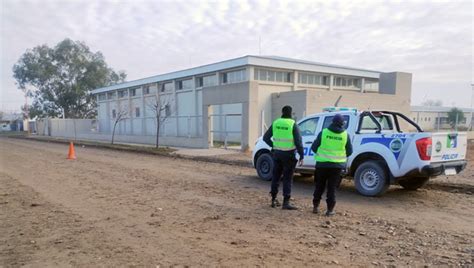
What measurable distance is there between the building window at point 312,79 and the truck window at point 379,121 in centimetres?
2185

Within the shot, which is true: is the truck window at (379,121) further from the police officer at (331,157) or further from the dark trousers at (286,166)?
the dark trousers at (286,166)

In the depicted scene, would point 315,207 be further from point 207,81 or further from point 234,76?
point 207,81

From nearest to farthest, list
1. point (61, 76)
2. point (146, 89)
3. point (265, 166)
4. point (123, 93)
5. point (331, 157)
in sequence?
point (331, 157)
point (265, 166)
point (146, 89)
point (123, 93)
point (61, 76)

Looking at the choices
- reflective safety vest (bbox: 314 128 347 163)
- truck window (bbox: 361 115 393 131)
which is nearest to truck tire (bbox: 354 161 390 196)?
truck window (bbox: 361 115 393 131)

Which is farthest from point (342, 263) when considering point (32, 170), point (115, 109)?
point (115, 109)

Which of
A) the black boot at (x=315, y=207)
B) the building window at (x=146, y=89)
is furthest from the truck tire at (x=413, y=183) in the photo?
the building window at (x=146, y=89)

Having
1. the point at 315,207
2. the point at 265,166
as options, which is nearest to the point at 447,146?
the point at 315,207

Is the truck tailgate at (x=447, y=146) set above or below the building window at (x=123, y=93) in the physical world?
below

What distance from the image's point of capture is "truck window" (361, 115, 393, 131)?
26.7 ft

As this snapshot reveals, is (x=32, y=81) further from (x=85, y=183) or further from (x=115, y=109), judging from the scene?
(x=85, y=183)

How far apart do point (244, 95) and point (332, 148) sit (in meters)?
13.9

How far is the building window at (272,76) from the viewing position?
28.1 metres

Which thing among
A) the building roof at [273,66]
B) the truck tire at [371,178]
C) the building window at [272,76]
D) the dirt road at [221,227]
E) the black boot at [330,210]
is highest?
the building roof at [273,66]

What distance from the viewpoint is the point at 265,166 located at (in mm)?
9914
